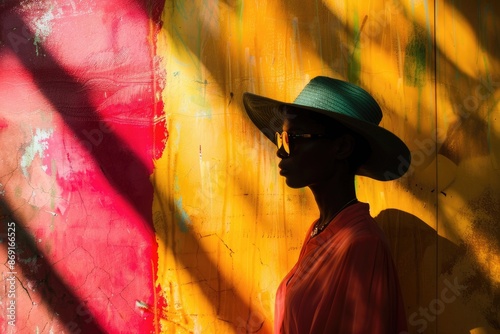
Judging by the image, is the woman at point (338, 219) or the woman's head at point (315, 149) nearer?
the woman at point (338, 219)

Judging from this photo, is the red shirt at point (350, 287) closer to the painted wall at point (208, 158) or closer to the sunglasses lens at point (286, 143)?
the sunglasses lens at point (286, 143)

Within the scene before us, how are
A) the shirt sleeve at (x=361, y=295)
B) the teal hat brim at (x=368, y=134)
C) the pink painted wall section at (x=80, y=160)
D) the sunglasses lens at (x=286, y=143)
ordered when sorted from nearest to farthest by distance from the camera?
the shirt sleeve at (x=361, y=295) < the teal hat brim at (x=368, y=134) < the sunglasses lens at (x=286, y=143) < the pink painted wall section at (x=80, y=160)

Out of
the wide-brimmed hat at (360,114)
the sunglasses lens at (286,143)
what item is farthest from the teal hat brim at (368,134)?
the sunglasses lens at (286,143)

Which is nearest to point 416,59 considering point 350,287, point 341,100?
point 341,100

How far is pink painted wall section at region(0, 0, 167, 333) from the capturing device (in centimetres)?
357

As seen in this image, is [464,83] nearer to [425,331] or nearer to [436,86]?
[436,86]

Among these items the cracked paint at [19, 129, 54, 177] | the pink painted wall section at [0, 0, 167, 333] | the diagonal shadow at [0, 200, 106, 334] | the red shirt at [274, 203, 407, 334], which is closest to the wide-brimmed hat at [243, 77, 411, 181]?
the red shirt at [274, 203, 407, 334]

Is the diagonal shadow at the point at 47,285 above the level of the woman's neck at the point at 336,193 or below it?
below

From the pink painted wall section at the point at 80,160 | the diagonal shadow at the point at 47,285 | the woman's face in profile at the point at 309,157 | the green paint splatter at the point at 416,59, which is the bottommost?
the diagonal shadow at the point at 47,285

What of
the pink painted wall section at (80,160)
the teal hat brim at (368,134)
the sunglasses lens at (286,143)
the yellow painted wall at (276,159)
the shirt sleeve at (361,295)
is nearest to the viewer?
the shirt sleeve at (361,295)

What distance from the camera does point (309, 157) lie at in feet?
8.67

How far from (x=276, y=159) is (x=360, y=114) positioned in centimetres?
97

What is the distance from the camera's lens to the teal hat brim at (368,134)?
2.55 metres

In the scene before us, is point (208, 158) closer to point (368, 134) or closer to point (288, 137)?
point (288, 137)
